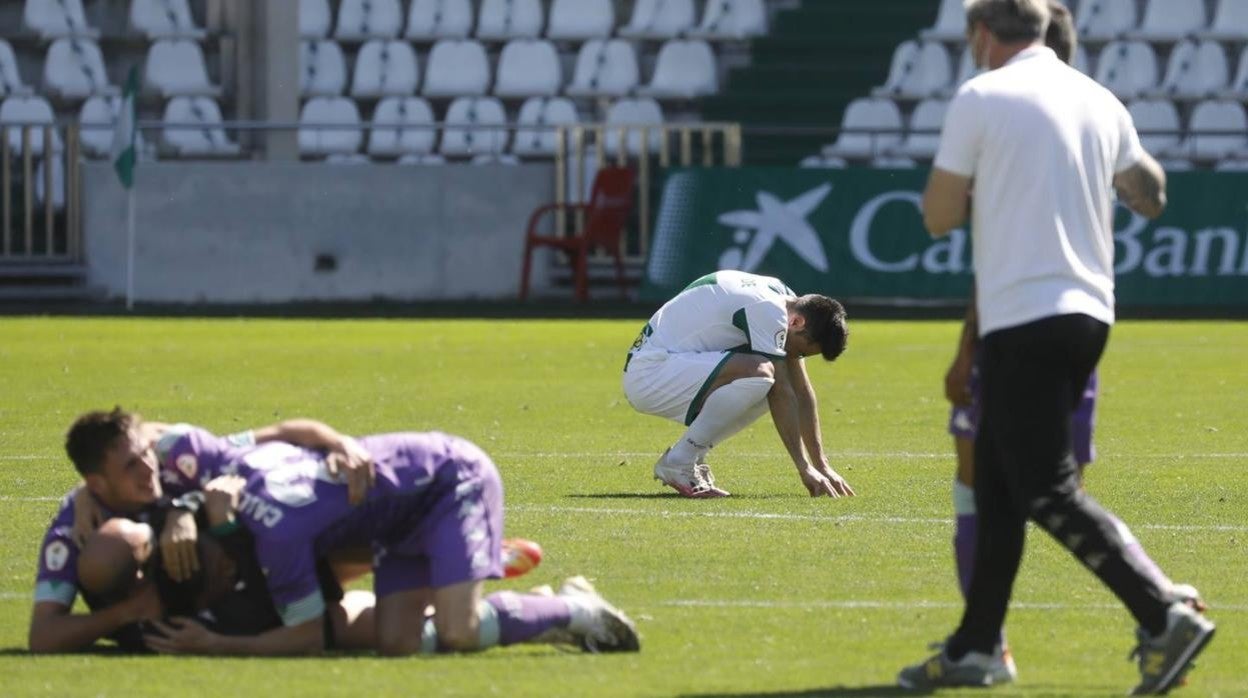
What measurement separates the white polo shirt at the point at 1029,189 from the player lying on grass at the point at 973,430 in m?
0.20

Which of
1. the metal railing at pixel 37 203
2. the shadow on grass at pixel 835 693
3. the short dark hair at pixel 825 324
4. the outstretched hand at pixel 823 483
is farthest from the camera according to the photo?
the metal railing at pixel 37 203

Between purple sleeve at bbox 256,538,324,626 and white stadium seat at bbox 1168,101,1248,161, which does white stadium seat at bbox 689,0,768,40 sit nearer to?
white stadium seat at bbox 1168,101,1248,161

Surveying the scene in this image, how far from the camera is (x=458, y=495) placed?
Result: 22.6ft

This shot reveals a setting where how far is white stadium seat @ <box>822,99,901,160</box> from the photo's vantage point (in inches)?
1166

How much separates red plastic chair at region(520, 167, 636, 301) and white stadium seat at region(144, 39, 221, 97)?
635 cm

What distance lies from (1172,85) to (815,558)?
23.3 metres

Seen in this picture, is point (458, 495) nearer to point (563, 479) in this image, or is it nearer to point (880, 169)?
point (563, 479)

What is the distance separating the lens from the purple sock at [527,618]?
22.8 feet

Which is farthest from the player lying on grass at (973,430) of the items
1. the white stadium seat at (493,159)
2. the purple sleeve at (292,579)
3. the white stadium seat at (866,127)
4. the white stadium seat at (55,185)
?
the white stadium seat at (55,185)

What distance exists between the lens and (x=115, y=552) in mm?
6727

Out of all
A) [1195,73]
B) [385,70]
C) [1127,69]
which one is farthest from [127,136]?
[1195,73]

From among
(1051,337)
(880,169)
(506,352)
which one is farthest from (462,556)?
(880,169)

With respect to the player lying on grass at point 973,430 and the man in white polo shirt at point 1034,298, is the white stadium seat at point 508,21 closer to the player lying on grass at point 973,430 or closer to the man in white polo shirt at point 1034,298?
the player lying on grass at point 973,430

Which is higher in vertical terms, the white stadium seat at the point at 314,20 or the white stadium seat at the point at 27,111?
the white stadium seat at the point at 314,20
